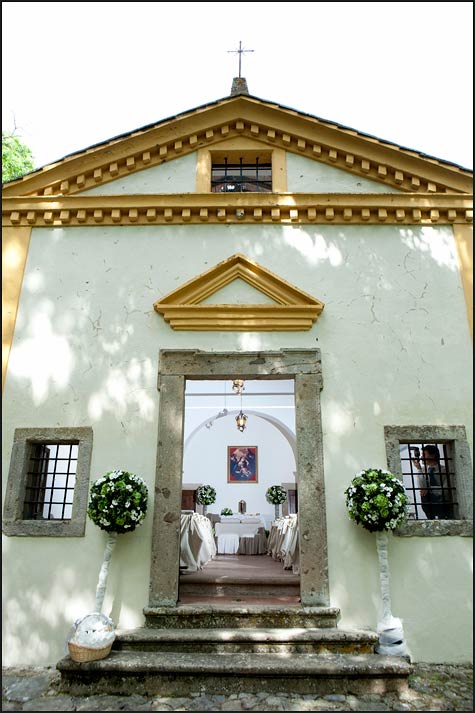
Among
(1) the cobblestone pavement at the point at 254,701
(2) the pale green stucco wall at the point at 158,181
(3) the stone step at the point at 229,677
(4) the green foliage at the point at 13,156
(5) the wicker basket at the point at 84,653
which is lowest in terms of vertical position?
(1) the cobblestone pavement at the point at 254,701

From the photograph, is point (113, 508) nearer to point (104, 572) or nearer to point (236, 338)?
point (104, 572)

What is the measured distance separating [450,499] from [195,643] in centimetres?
330

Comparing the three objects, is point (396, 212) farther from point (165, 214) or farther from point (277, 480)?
point (277, 480)

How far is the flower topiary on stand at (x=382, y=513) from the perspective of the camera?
4.83 metres

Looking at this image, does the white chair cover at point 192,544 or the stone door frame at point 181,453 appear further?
the white chair cover at point 192,544

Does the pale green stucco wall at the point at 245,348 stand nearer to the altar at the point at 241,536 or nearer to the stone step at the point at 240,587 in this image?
the stone step at the point at 240,587

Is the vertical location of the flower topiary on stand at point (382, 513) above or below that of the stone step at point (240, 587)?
above

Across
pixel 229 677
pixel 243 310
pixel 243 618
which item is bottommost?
pixel 229 677

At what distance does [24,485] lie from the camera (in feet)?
18.6

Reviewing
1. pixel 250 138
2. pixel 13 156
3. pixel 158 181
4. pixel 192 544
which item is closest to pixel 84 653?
pixel 192 544

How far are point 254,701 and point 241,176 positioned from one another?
6.52 metres

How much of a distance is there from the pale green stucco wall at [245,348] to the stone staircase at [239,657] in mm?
390

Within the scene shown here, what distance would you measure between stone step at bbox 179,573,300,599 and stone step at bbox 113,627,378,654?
1.14 m

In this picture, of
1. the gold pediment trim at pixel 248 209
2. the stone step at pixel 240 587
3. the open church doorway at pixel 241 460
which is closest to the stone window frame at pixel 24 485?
the stone step at pixel 240 587
